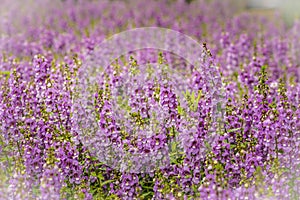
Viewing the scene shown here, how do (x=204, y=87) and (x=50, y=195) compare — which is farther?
(x=204, y=87)

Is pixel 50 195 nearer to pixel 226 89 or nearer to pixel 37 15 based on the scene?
pixel 226 89

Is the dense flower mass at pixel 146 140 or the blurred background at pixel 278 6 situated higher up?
the blurred background at pixel 278 6

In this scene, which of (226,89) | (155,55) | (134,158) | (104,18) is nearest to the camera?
(134,158)

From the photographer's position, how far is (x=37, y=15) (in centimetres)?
1703

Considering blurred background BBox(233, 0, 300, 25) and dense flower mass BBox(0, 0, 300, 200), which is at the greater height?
blurred background BBox(233, 0, 300, 25)

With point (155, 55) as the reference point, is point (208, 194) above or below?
below

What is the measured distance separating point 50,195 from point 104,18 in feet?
35.7

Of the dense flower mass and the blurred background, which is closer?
the dense flower mass

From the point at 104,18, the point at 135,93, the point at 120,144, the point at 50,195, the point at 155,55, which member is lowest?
the point at 50,195

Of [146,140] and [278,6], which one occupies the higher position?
[278,6]

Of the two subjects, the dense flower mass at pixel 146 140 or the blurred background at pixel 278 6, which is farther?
the blurred background at pixel 278 6

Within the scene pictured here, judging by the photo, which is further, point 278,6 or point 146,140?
point 278,6

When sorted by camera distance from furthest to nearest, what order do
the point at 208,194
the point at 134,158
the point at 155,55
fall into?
the point at 155,55, the point at 134,158, the point at 208,194

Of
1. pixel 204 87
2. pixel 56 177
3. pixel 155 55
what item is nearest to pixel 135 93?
pixel 204 87
